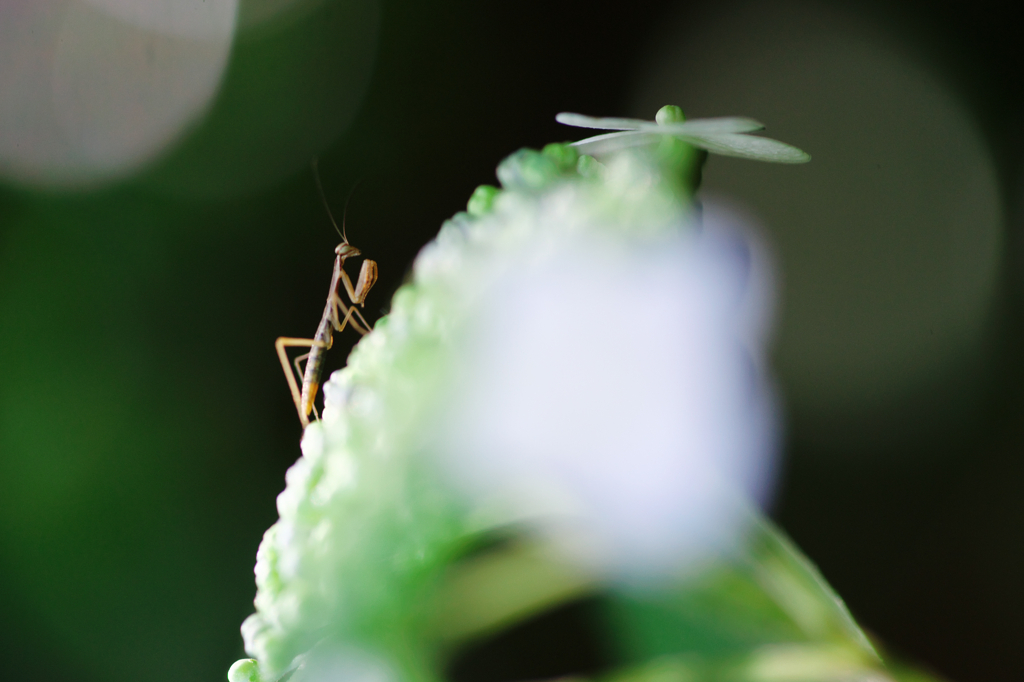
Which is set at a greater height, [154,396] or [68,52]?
[68,52]

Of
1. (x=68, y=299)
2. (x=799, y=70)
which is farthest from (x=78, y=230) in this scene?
(x=799, y=70)

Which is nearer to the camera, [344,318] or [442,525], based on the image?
[442,525]

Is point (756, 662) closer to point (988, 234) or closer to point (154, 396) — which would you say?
point (988, 234)

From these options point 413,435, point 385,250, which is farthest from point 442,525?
point 385,250

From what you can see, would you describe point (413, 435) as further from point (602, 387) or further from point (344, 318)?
point (344, 318)

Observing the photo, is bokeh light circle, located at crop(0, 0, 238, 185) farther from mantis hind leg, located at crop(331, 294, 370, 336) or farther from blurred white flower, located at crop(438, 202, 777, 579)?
blurred white flower, located at crop(438, 202, 777, 579)

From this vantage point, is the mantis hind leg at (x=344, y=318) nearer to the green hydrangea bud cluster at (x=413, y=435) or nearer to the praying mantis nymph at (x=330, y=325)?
the praying mantis nymph at (x=330, y=325)

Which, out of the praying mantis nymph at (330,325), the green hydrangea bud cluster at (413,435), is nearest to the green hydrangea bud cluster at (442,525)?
the green hydrangea bud cluster at (413,435)

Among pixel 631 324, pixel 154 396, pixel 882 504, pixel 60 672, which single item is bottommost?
pixel 60 672
